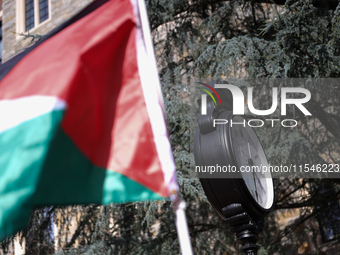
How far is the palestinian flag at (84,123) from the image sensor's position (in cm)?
192

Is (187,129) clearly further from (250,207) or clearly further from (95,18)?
(95,18)

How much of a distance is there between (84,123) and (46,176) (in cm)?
32

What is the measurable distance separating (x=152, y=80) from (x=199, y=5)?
18.9ft

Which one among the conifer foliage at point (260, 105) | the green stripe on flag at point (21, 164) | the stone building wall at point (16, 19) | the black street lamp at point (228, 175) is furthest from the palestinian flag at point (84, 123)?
the stone building wall at point (16, 19)

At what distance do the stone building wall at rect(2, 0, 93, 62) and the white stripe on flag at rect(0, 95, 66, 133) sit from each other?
39.3 feet

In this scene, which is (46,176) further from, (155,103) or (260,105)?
(260,105)

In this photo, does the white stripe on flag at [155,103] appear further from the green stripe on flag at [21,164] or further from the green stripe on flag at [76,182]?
the green stripe on flag at [21,164]

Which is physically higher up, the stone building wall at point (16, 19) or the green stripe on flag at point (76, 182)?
the stone building wall at point (16, 19)

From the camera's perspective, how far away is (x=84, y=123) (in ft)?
6.78

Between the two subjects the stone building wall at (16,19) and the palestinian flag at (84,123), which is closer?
the palestinian flag at (84,123)

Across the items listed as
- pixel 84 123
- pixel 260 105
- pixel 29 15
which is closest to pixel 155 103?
pixel 84 123

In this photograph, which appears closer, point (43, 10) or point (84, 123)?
point (84, 123)

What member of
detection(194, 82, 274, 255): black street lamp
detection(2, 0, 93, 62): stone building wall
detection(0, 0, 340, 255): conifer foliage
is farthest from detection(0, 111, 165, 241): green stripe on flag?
detection(2, 0, 93, 62): stone building wall

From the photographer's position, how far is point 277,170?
5.97 meters
